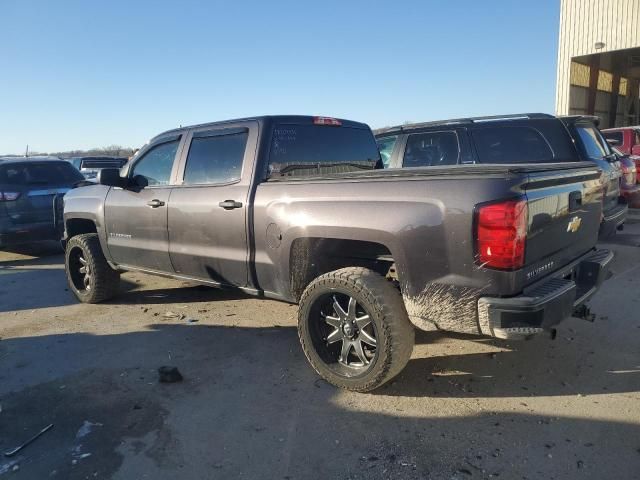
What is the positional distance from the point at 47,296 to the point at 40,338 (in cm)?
176

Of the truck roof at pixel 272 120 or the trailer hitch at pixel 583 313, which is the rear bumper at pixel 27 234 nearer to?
the truck roof at pixel 272 120

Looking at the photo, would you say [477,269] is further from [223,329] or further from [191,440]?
[223,329]

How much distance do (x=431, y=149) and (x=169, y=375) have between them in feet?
16.1

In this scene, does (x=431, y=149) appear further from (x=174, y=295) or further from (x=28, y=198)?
(x=28, y=198)

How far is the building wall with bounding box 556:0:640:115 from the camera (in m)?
17.4

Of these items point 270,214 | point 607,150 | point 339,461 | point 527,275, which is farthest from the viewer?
point 607,150

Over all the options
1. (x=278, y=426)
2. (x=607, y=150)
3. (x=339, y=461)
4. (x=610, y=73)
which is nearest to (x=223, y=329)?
(x=278, y=426)

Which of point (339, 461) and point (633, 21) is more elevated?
point (633, 21)

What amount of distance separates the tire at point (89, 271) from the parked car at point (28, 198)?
2.23 m

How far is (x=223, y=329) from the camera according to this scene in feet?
16.2

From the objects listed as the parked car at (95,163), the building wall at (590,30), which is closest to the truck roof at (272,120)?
the parked car at (95,163)

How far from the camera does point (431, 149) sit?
23.5 ft

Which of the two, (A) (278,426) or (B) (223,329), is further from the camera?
(B) (223,329)

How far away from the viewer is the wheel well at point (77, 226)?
6.15 m
